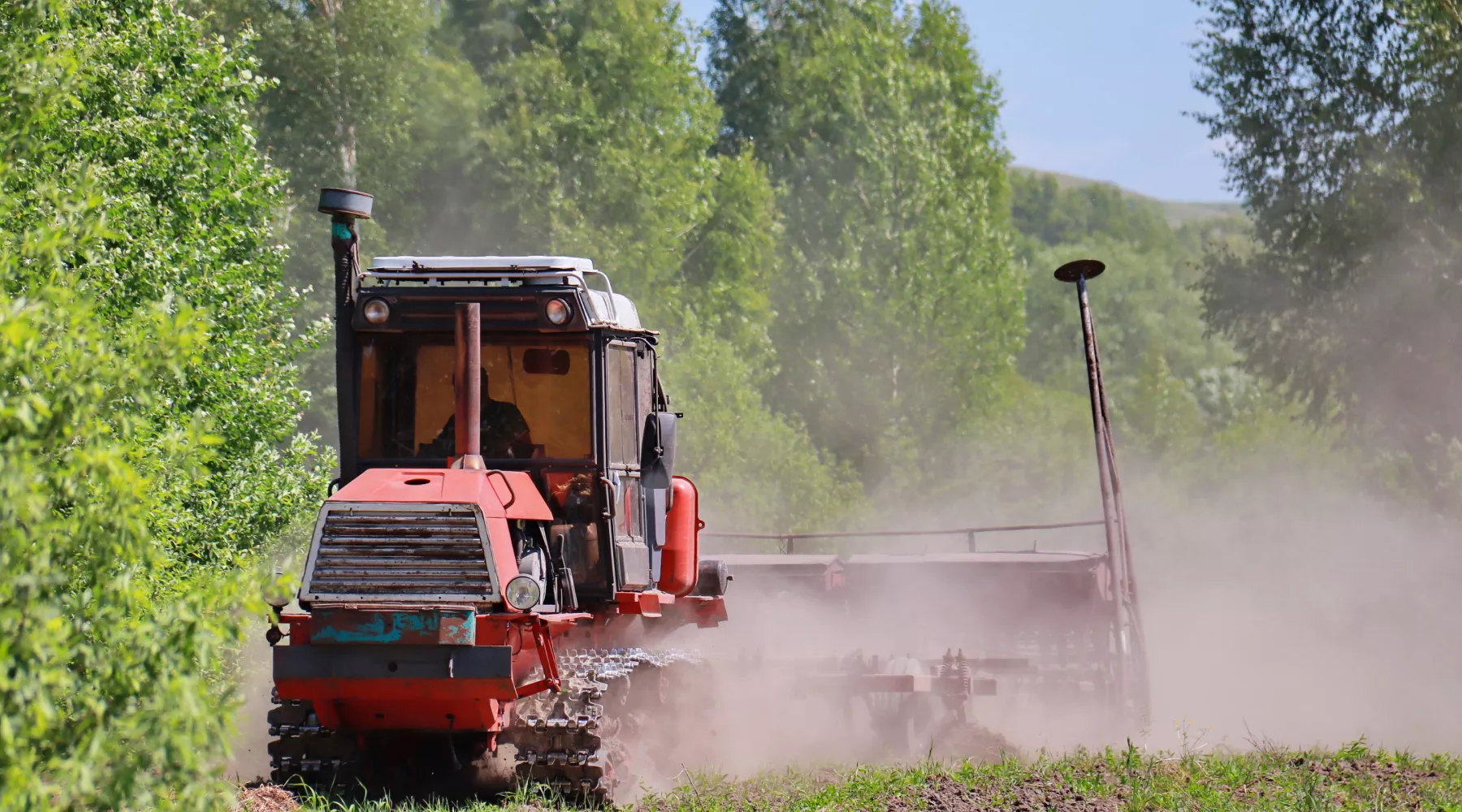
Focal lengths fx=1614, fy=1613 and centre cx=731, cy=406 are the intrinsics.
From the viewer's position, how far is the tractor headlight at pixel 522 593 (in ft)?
25.2

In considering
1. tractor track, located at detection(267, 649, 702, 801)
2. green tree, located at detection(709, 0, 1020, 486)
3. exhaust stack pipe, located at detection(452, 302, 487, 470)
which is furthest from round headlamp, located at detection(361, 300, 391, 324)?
green tree, located at detection(709, 0, 1020, 486)

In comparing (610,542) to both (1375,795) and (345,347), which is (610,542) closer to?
(345,347)

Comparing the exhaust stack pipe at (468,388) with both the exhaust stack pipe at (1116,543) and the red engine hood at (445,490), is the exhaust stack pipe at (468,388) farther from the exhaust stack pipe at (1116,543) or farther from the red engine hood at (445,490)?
the exhaust stack pipe at (1116,543)

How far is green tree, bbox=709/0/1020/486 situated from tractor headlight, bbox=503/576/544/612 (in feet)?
107

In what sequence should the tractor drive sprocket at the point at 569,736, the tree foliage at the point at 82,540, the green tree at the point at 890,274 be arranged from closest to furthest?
the tree foliage at the point at 82,540 → the tractor drive sprocket at the point at 569,736 → the green tree at the point at 890,274

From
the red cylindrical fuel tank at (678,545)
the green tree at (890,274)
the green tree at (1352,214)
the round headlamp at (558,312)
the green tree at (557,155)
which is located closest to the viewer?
the round headlamp at (558,312)

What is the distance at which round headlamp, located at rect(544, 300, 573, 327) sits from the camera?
28.7 ft

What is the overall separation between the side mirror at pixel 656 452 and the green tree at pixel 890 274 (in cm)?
3066

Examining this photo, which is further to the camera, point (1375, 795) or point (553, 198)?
point (553, 198)

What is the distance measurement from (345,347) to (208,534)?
17.3 ft

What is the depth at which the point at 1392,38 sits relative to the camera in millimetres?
26391

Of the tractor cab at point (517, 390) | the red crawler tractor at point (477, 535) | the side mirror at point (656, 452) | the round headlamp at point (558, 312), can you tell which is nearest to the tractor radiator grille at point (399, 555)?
the red crawler tractor at point (477, 535)

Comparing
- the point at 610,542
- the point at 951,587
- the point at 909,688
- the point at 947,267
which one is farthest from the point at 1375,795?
the point at 947,267

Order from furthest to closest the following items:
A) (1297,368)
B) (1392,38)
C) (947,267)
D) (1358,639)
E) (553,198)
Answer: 1. (947,267)
2. (553,198)
3. (1297,368)
4. (1392,38)
5. (1358,639)
